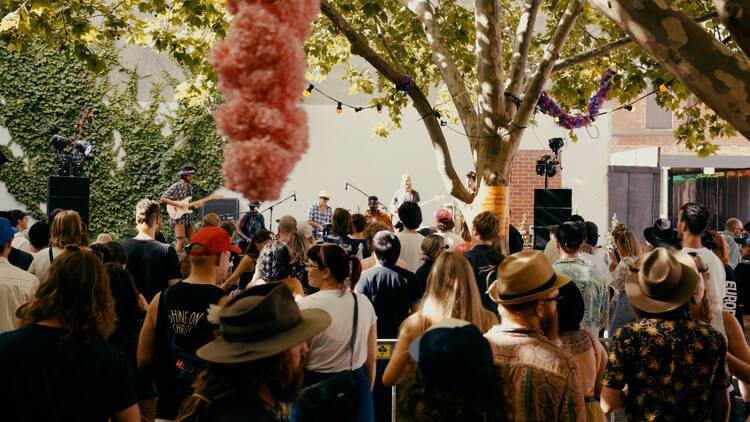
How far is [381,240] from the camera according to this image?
423 cm

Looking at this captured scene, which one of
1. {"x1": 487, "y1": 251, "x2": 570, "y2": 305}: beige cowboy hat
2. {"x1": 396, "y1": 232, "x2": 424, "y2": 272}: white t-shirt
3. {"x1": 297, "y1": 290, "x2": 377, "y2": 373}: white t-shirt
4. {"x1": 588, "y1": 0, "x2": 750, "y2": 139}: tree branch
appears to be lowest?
{"x1": 297, "y1": 290, "x2": 377, "y2": 373}: white t-shirt

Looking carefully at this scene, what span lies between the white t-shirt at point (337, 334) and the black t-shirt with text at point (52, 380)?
1.15 m

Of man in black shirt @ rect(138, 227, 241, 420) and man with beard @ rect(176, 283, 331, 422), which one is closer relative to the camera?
man with beard @ rect(176, 283, 331, 422)

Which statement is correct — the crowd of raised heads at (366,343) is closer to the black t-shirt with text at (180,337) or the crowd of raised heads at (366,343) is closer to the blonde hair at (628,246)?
the black t-shirt with text at (180,337)

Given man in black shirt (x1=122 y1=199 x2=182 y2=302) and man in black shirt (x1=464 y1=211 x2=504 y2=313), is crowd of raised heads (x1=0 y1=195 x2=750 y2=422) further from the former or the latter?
man in black shirt (x1=122 y1=199 x2=182 y2=302)

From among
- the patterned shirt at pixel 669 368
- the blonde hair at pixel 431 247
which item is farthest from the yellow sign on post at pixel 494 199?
the patterned shirt at pixel 669 368

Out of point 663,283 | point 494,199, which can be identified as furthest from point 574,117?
point 663,283

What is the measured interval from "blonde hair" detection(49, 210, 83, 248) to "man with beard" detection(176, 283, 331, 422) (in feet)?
10.5

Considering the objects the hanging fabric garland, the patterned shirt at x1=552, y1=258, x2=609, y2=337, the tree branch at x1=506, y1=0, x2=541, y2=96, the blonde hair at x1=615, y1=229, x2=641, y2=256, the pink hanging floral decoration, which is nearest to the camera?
the pink hanging floral decoration

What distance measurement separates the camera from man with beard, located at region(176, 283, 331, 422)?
1743mm

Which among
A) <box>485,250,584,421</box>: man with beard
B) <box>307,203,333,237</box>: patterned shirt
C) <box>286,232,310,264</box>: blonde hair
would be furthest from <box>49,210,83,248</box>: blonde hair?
<box>307,203,333,237</box>: patterned shirt

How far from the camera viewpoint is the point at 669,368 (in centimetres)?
259

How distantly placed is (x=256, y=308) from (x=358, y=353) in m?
1.56

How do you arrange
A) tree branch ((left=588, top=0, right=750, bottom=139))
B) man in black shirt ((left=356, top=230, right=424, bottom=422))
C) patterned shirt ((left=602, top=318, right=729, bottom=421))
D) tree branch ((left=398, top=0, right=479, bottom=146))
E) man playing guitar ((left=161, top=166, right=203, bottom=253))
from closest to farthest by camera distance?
tree branch ((left=588, top=0, right=750, bottom=139)) < patterned shirt ((left=602, top=318, right=729, bottom=421)) < man in black shirt ((left=356, top=230, right=424, bottom=422)) < tree branch ((left=398, top=0, right=479, bottom=146)) < man playing guitar ((left=161, top=166, right=203, bottom=253))
